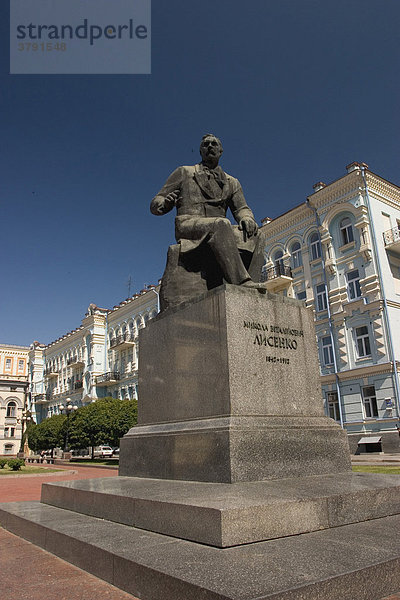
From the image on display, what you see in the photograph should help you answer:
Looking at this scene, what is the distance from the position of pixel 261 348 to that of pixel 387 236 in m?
26.1

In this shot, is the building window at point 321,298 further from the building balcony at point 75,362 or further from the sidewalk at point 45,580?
the building balcony at point 75,362

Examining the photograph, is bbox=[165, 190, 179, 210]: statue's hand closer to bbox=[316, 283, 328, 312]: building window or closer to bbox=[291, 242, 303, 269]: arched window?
bbox=[316, 283, 328, 312]: building window

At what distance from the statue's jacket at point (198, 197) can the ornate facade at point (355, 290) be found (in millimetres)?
21193

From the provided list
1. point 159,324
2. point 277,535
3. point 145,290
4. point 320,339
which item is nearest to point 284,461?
point 277,535

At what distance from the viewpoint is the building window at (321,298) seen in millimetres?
30781

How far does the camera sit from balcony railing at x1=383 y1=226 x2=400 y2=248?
28.4m

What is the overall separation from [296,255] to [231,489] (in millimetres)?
30572

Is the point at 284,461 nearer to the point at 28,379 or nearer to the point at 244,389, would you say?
the point at 244,389

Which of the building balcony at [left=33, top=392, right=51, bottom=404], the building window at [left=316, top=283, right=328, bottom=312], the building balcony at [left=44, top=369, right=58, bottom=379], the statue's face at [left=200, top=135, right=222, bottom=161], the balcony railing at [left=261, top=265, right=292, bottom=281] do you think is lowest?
the statue's face at [left=200, top=135, right=222, bottom=161]

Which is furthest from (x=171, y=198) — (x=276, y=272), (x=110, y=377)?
(x=110, y=377)

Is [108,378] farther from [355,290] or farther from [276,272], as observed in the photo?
[355,290]

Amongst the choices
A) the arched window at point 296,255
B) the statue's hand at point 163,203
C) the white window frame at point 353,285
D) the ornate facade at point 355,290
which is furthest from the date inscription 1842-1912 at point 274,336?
the arched window at point 296,255

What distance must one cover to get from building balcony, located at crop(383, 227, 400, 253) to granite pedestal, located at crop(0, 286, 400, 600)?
2449 cm

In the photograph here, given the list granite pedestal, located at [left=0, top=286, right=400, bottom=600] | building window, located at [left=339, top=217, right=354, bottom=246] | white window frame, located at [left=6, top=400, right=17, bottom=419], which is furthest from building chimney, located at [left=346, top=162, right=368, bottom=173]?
white window frame, located at [left=6, top=400, right=17, bottom=419]
